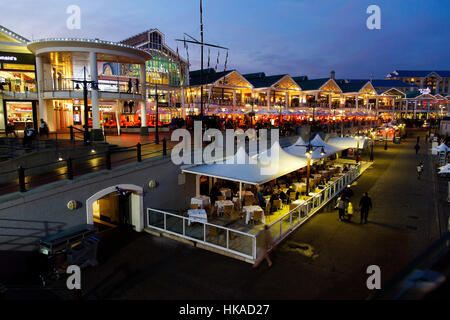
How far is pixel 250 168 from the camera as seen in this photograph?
13203 mm

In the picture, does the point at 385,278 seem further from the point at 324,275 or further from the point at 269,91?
the point at 269,91

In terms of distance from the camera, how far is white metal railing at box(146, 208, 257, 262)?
981 centimetres

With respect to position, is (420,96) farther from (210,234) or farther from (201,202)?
(210,234)

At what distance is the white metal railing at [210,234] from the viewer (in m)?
9.81

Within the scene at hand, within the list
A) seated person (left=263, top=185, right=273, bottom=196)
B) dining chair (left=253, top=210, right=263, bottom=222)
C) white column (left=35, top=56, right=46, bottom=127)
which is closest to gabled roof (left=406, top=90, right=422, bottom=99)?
seated person (left=263, top=185, right=273, bottom=196)

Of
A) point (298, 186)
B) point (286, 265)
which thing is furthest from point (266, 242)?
point (298, 186)

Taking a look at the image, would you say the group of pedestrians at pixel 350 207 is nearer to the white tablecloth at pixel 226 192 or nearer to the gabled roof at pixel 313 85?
the white tablecloth at pixel 226 192

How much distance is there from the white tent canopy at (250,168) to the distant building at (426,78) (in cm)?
11565

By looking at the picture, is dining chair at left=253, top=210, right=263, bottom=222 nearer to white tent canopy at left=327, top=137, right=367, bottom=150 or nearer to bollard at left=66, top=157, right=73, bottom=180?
bollard at left=66, top=157, right=73, bottom=180

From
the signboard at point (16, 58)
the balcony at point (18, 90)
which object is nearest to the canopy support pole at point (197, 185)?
the balcony at point (18, 90)

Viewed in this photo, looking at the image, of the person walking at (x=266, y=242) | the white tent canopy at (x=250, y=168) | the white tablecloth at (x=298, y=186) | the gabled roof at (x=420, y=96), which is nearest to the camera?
the person walking at (x=266, y=242)
